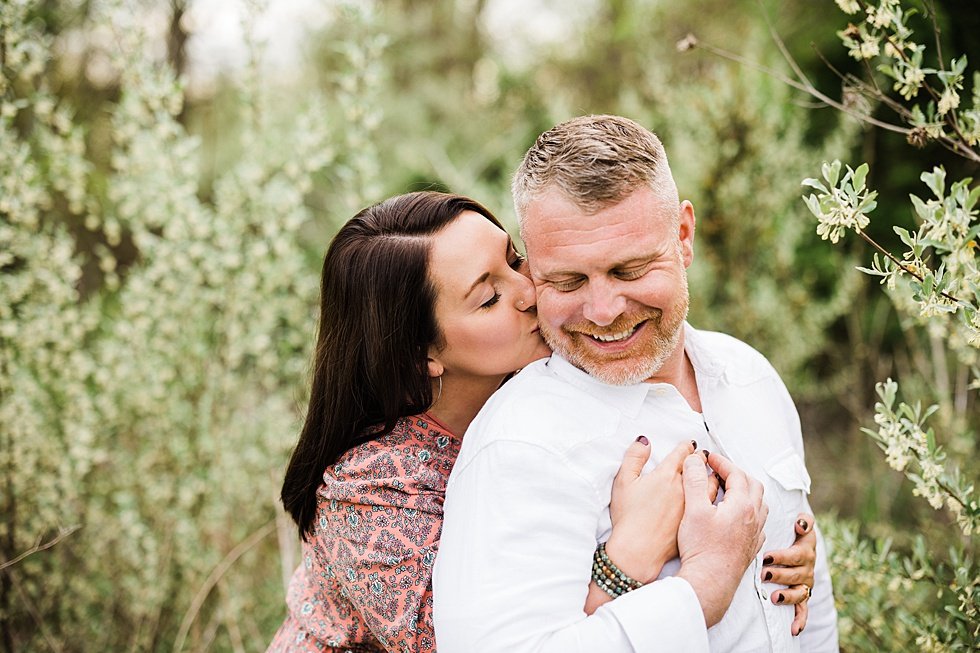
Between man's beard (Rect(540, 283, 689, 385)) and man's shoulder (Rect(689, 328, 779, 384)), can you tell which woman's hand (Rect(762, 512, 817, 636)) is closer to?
man's shoulder (Rect(689, 328, 779, 384))

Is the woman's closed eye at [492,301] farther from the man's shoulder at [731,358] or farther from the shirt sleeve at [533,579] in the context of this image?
the man's shoulder at [731,358]

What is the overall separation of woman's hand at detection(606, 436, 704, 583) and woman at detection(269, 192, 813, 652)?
12 centimetres

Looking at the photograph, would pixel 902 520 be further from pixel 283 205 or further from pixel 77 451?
pixel 77 451

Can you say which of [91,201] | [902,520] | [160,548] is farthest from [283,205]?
[902,520]

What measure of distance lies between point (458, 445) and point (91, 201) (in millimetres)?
2389

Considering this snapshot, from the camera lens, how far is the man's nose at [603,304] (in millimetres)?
2037

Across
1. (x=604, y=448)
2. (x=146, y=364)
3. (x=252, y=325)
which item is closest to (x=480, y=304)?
(x=604, y=448)

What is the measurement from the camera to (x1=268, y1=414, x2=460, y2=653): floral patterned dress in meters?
2.01

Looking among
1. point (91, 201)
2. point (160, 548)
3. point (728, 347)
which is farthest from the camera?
point (160, 548)

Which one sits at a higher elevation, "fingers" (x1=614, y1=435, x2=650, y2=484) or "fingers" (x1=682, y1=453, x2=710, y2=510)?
"fingers" (x1=614, y1=435, x2=650, y2=484)

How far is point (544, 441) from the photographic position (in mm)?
1915

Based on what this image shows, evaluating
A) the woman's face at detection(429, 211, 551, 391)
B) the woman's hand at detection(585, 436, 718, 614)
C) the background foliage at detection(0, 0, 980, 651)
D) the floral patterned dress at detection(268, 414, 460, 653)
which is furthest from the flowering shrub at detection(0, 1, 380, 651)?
the woman's hand at detection(585, 436, 718, 614)

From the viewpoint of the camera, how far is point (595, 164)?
202 centimetres

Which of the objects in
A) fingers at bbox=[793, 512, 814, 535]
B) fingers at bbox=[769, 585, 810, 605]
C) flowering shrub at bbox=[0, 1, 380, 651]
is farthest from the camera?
flowering shrub at bbox=[0, 1, 380, 651]
